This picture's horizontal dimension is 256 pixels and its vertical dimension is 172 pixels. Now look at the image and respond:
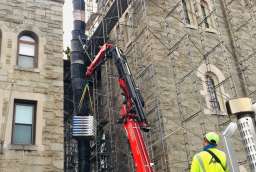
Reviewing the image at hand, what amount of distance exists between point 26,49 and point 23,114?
2.76 metres

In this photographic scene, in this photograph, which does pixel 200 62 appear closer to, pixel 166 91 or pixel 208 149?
pixel 166 91

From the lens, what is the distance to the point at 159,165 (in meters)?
14.8

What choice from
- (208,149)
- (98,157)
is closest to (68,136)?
(98,157)

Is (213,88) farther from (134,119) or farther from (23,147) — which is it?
(23,147)

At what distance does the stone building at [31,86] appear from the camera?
12.7 meters

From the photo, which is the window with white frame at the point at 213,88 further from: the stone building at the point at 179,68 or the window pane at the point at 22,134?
the window pane at the point at 22,134

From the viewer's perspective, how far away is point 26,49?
14.7 meters

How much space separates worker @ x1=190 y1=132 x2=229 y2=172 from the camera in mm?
4418

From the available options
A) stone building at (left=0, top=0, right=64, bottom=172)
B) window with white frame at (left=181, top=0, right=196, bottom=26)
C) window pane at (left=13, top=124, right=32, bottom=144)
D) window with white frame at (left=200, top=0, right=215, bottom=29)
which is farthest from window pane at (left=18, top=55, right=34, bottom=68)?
window with white frame at (left=200, top=0, right=215, bottom=29)

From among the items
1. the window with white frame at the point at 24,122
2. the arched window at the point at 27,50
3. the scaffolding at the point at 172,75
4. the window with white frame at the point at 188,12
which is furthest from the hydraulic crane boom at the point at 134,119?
the window with white frame at the point at 188,12

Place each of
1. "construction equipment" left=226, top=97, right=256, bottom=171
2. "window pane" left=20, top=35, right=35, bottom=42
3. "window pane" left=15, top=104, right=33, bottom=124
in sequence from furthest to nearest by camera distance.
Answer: "window pane" left=20, top=35, right=35, bottom=42 → "window pane" left=15, top=104, right=33, bottom=124 → "construction equipment" left=226, top=97, right=256, bottom=171

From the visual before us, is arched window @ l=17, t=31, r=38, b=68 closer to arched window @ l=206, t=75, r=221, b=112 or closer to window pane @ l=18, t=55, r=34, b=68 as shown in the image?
window pane @ l=18, t=55, r=34, b=68

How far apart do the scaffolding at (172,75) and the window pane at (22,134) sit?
4.91 metres

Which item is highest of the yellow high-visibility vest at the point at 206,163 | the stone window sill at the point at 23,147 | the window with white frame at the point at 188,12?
the window with white frame at the point at 188,12
